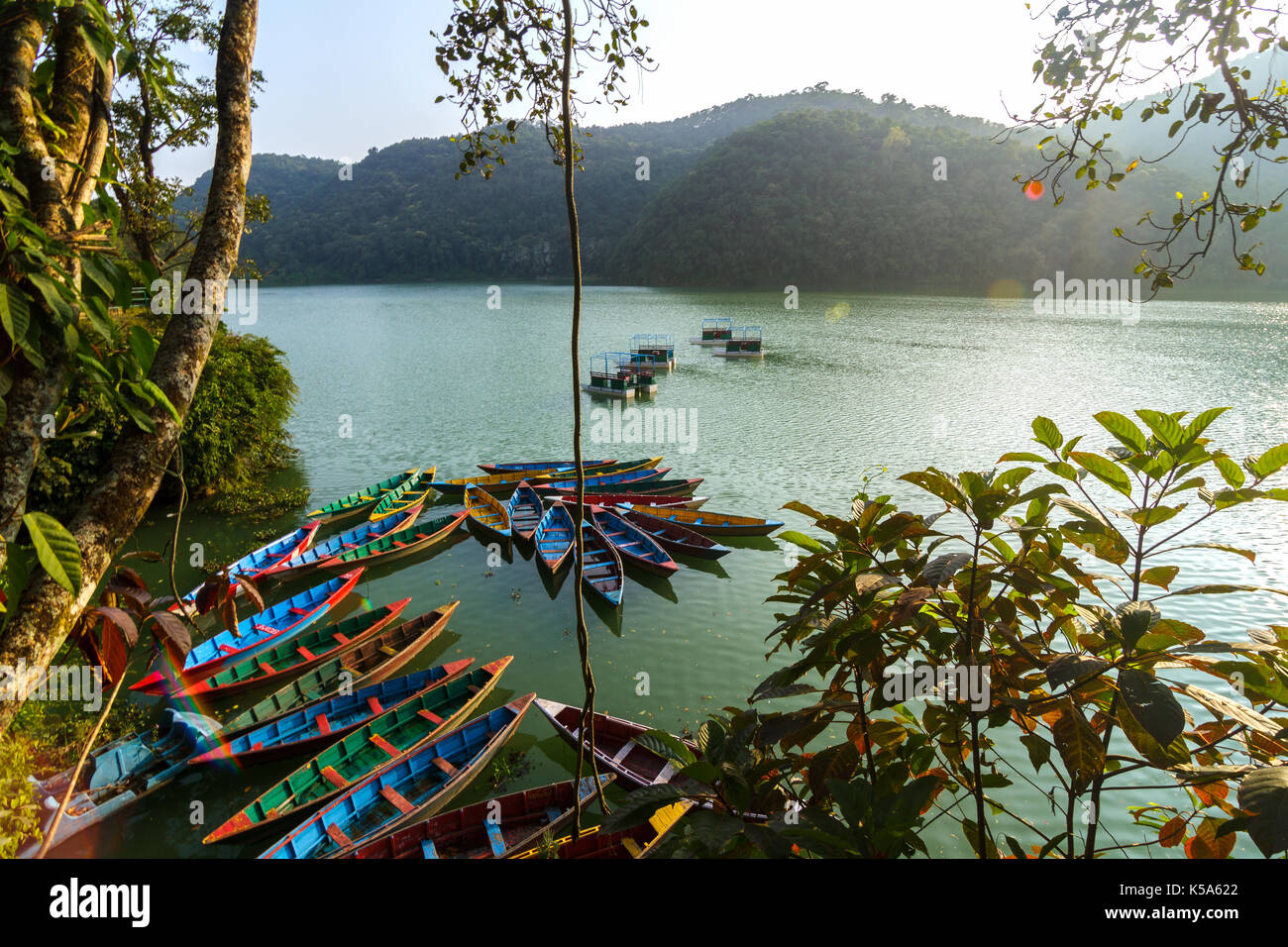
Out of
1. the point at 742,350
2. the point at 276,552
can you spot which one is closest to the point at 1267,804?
the point at 276,552

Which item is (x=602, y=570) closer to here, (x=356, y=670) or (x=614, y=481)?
(x=356, y=670)

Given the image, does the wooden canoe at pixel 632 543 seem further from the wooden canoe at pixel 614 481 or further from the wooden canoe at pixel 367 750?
the wooden canoe at pixel 367 750

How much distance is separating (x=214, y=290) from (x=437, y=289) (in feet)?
387

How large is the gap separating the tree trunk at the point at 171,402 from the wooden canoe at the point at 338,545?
1155cm

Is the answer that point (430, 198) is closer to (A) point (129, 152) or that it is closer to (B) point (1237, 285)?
(A) point (129, 152)

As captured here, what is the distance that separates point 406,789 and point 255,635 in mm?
4757

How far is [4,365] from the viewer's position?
2.04m

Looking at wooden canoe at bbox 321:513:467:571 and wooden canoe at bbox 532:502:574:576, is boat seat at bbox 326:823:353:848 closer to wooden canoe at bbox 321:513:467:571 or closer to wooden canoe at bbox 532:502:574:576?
wooden canoe at bbox 532:502:574:576

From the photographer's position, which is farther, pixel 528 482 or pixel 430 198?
pixel 430 198

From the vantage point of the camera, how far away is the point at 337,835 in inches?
260

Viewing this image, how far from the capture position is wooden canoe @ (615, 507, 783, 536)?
15117 mm
